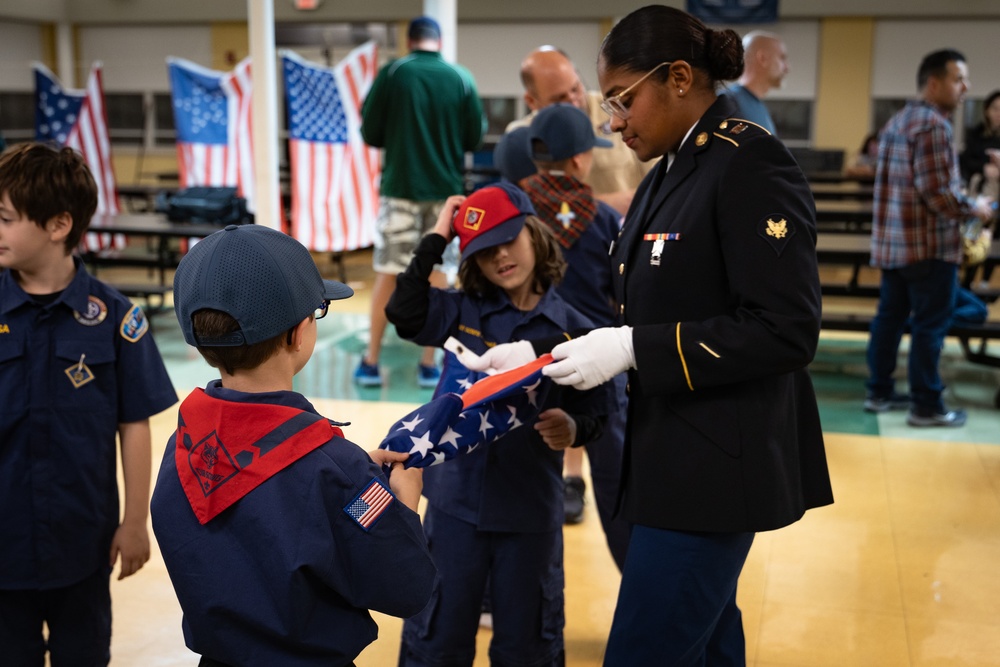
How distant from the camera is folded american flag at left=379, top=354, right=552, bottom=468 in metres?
1.75

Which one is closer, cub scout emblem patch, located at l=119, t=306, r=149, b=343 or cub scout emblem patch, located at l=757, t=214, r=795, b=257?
cub scout emblem patch, located at l=757, t=214, r=795, b=257

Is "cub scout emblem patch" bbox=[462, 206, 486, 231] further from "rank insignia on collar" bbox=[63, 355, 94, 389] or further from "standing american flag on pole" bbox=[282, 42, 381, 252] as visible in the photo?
"standing american flag on pole" bbox=[282, 42, 381, 252]

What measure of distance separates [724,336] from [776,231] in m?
0.18

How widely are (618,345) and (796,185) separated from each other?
393 millimetres

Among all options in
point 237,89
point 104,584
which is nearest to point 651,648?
point 104,584

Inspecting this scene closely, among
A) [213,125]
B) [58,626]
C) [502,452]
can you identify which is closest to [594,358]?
[502,452]

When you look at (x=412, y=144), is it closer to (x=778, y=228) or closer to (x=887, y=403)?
(x=887, y=403)

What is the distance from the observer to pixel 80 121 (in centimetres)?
908

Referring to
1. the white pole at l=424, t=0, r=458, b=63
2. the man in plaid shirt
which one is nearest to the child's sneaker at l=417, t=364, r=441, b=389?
the white pole at l=424, t=0, r=458, b=63

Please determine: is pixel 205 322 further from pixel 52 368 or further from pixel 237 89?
pixel 237 89

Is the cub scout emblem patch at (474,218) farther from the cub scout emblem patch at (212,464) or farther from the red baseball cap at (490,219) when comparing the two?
the cub scout emblem patch at (212,464)

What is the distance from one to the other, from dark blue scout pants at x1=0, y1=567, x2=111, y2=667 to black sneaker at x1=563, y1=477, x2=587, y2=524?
1973mm

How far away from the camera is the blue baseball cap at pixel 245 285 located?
1306mm

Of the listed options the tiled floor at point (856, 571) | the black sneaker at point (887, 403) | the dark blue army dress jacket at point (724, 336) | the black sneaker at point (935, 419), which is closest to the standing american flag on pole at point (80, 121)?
the tiled floor at point (856, 571)
